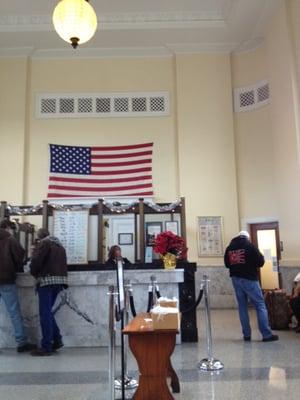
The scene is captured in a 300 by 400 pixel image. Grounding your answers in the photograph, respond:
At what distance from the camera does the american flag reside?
10.6 m

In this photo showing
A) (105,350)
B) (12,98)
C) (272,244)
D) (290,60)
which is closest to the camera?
(105,350)

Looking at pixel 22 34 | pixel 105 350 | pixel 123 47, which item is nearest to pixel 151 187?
→ pixel 123 47

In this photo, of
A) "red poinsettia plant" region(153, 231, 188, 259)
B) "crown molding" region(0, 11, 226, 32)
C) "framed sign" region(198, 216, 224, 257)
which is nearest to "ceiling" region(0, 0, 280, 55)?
"crown molding" region(0, 11, 226, 32)

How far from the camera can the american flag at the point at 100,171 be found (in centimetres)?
1059

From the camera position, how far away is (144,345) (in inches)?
118

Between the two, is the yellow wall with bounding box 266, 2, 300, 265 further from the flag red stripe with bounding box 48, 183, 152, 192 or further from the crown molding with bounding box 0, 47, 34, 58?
the crown molding with bounding box 0, 47, 34, 58

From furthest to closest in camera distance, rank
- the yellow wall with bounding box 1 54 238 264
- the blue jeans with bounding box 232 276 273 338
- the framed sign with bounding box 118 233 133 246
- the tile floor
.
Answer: the yellow wall with bounding box 1 54 238 264 < the framed sign with bounding box 118 233 133 246 < the blue jeans with bounding box 232 276 273 338 < the tile floor

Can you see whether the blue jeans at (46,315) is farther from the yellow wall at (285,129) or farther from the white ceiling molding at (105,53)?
the white ceiling molding at (105,53)

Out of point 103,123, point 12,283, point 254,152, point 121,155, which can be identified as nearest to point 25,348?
point 12,283

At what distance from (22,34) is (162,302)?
9.45 meters

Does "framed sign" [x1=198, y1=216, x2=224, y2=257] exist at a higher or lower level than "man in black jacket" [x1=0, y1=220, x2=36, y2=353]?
higher

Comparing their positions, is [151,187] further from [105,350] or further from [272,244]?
[105,350]

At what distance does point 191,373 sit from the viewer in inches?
161

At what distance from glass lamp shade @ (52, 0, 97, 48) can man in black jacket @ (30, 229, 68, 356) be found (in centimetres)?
271
